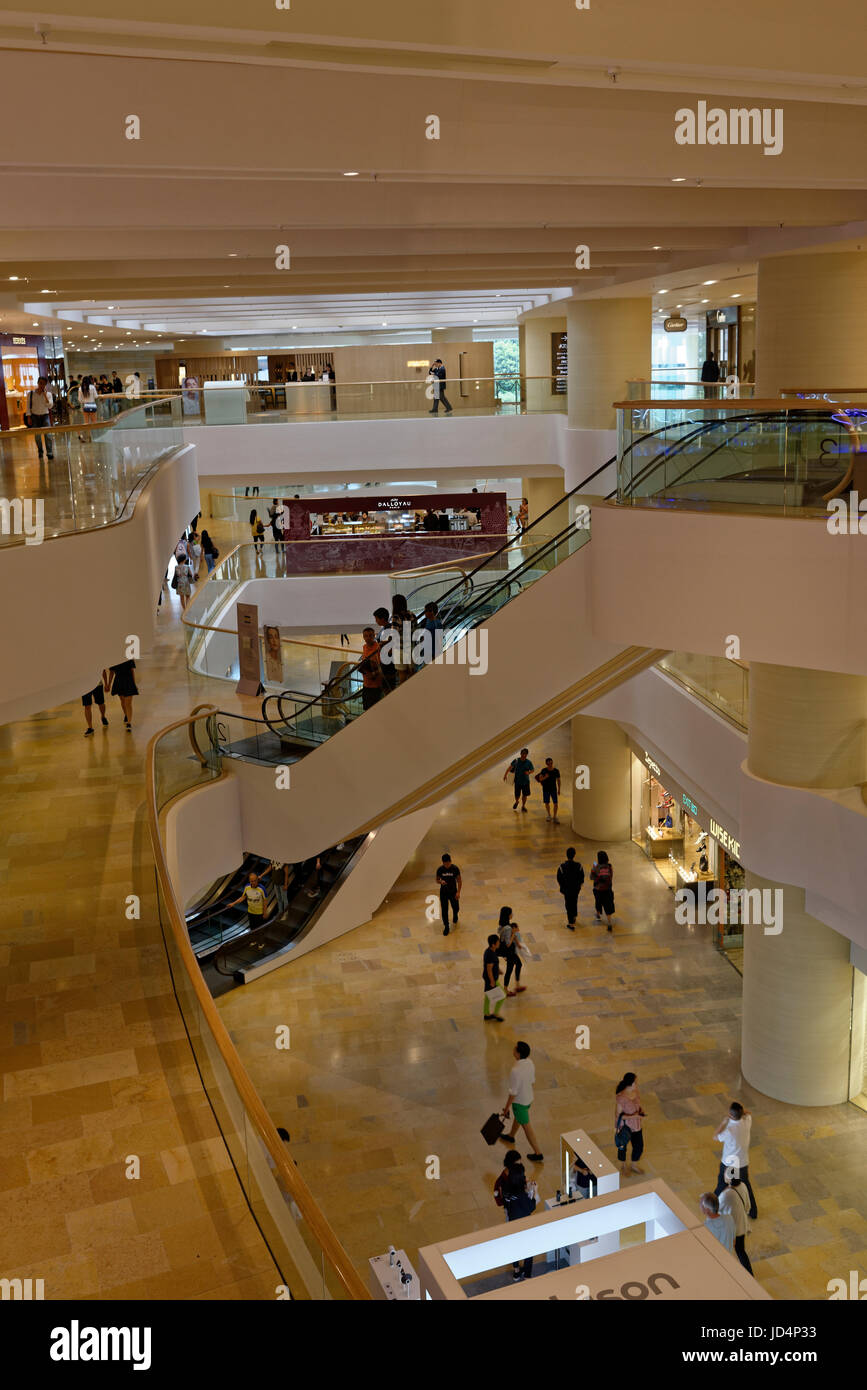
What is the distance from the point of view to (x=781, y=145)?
6984 millimetres

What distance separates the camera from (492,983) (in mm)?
14070

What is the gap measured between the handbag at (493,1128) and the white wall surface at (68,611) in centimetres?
538

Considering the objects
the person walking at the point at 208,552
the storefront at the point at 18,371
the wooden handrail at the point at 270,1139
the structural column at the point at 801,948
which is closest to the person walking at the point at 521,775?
the structural column at the point at 801,948

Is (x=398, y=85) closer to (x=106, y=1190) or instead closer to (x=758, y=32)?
(x=758, y=32)

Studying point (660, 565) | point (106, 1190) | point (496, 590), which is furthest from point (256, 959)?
point (106, 1190)

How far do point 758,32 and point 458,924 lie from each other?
13363 millimetres

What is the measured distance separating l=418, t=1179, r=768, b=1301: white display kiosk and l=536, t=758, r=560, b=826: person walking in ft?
44.7

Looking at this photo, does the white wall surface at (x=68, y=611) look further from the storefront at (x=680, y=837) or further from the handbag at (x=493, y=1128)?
the storefront at (x=680, y=837)

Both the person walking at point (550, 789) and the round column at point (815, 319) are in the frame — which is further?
the person walking at point (550, 789)

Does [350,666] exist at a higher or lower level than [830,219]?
lower

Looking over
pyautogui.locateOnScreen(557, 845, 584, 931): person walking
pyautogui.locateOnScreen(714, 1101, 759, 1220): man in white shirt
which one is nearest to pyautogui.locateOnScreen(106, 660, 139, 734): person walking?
pyautogui.locateOnScreen(557, 845, 584, 931): person walking

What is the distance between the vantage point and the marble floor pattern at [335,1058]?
6.23m

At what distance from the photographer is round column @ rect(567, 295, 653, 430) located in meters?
19.5

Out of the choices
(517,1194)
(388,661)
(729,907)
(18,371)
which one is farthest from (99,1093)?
(18,371)
